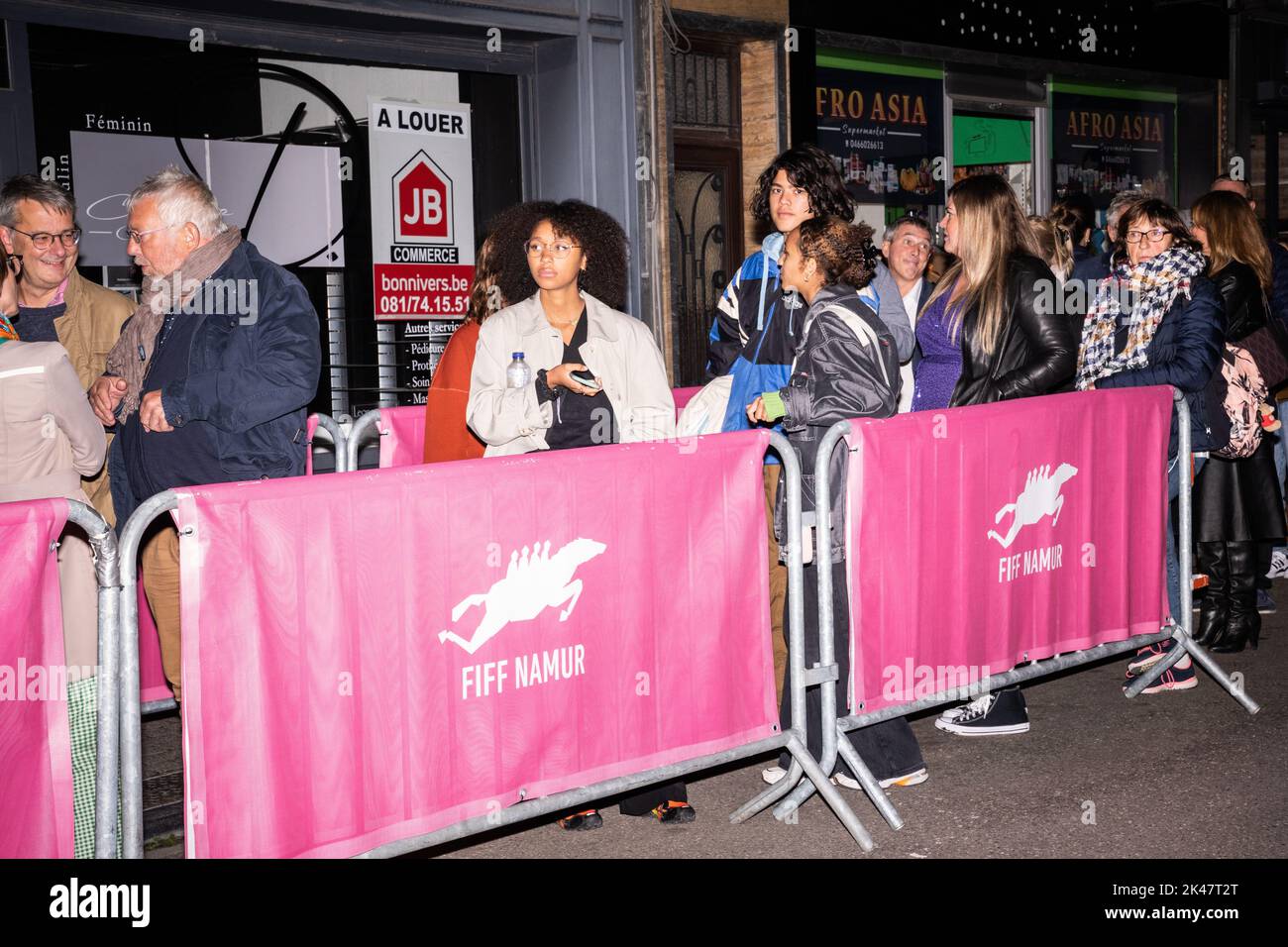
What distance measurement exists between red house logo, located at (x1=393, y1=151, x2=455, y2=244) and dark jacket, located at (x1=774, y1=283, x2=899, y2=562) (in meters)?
4.95

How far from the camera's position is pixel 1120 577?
6191mm

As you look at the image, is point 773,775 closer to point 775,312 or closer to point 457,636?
point 775,312

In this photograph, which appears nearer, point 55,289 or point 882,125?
point 55,289

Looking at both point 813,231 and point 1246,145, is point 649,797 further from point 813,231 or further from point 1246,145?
point 1246,145

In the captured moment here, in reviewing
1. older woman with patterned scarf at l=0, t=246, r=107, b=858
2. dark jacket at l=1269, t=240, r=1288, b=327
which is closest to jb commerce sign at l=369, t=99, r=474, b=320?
older woman with patterned scarf at l=0, t=246, r=107, b=858

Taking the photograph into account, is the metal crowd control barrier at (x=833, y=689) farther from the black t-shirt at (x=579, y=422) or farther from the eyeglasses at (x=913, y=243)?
the eyeglasses at (x=913, y=243)

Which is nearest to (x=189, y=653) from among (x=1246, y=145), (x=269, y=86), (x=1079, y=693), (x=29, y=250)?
(x=29, y=250)

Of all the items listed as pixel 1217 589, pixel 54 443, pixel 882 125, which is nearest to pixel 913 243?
pixel 1217 589

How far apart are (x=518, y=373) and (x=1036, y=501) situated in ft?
7.09

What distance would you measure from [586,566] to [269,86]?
5496 mm

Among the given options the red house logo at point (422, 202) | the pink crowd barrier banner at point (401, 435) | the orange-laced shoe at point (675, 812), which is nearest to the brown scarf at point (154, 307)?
the pink crowd barrier banner at point (401, 435)

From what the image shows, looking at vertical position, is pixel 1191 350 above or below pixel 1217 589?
above

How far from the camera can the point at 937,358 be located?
6504 millimetres

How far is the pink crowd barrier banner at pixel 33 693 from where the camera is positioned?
352 centimetres
